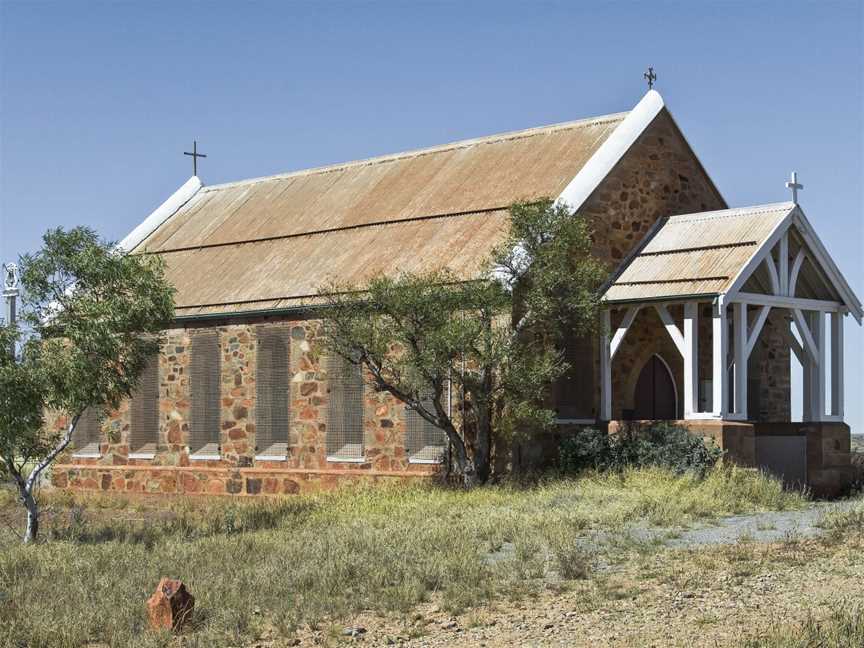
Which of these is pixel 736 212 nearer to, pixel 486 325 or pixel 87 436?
pixel 486 325

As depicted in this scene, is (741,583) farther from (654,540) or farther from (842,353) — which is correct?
(842,353)

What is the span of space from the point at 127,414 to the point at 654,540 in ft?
50.0

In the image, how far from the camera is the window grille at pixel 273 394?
25.0 metres

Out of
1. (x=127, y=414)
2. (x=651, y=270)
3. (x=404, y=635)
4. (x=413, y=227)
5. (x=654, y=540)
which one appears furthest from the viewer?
(x=127, y=414)

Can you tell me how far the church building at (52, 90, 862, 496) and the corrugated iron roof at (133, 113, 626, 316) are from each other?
6 cm

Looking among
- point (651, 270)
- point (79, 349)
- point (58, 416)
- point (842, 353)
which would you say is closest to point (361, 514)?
point (79, 349)

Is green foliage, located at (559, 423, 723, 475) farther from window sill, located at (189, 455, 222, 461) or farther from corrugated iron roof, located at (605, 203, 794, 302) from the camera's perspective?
window sill, located at (189, 455, 222, 461)

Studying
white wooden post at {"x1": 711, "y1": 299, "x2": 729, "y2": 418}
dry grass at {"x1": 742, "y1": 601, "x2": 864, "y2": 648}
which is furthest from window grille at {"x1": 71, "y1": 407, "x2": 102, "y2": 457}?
dry grass at {"x1": 742, "y1": 601, "x2": 864, "y2": 648}

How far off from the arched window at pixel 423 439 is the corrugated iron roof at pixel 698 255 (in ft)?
11.9

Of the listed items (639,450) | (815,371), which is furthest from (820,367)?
(639,450)

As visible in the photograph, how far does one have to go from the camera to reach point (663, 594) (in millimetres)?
12273

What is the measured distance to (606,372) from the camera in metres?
22.8

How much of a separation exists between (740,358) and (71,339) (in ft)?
33.7

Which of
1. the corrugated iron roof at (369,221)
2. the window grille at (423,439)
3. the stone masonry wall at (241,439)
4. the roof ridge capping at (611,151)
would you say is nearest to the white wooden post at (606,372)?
the roof ridge capping at (611,151)
